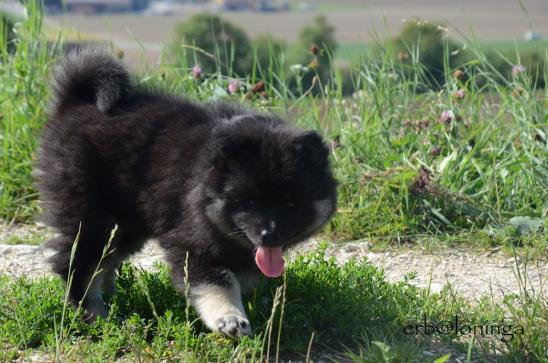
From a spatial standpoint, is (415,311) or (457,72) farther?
(457,72)

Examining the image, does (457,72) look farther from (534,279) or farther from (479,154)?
(534,279)

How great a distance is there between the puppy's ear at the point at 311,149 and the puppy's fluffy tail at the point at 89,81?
3.71ft

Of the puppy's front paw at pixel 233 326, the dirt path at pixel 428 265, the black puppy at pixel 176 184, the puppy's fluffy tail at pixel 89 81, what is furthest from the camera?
the dirt path at pixel 428 265

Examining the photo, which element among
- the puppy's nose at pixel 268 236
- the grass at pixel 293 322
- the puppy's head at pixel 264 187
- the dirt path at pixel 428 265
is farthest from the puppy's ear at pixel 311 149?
the dirt path at pixel 428 265

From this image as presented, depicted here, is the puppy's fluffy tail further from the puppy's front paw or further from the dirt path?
the puppy's front paw

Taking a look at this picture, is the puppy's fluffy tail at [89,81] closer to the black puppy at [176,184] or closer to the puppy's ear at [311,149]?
the black puppy at [176,184]

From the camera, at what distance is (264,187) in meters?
4.07

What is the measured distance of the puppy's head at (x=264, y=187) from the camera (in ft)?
13.3

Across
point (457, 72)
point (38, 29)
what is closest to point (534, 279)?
point (457, 72)

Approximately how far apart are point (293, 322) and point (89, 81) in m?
1.71

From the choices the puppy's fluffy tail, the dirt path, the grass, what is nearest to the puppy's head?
the grass

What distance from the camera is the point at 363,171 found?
636cm

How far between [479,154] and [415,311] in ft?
7.54

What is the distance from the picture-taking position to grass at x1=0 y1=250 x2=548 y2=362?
4.01 m
